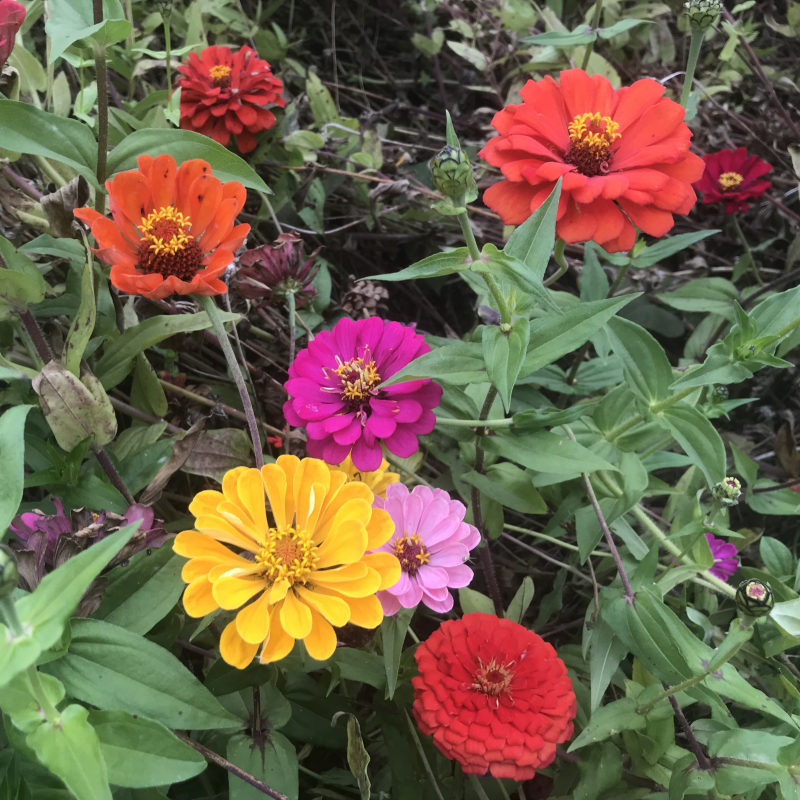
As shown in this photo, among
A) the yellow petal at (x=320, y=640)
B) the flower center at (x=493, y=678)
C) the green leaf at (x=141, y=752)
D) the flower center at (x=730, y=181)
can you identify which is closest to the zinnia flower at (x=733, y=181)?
the flower center at (x=730, y=181)

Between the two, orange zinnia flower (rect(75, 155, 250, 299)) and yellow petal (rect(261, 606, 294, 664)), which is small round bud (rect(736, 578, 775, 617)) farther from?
orange zinnia flower (rect(75, 155, 250, 299))

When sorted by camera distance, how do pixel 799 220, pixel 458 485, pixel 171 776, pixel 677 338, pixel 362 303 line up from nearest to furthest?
pixel 171 776
pixel 458 485
pixel 362 303
pixel 799 220
pixel 677 338

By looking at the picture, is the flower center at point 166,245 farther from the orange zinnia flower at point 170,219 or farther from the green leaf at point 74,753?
the green leaf at point 74,753

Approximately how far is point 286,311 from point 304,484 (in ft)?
1.62

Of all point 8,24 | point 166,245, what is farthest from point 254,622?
point 8,24

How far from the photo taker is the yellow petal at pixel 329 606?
0.45 meters

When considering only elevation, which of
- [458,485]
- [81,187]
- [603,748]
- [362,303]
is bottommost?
[603,748]

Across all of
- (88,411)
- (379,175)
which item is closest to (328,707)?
(88,411)

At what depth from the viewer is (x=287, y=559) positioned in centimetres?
51

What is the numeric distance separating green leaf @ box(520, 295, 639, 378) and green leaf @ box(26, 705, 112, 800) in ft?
1.44

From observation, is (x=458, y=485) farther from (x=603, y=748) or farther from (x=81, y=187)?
(x=81, y=187)

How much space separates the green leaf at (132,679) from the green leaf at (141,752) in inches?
1.1

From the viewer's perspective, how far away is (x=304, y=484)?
1.71 feet

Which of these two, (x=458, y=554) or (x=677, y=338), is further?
(x=677, y=338)
